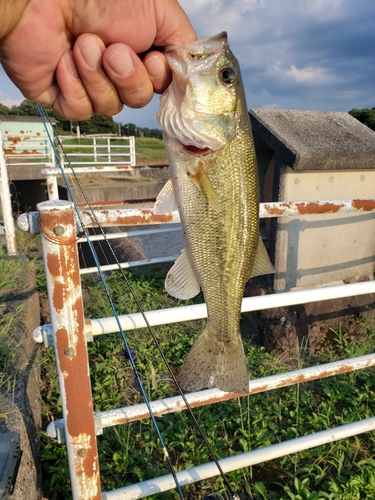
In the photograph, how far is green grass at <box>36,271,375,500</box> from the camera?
2627 mm

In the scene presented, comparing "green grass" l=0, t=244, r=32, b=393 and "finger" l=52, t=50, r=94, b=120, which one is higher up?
"finger" l=52, t=50, r=94, b=120

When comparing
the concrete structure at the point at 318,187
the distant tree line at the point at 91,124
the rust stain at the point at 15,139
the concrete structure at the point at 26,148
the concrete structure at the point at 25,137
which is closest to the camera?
the concrete structure at the point at 318,187

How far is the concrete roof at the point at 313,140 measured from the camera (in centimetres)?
408

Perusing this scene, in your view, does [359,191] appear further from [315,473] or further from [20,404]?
[20,404]

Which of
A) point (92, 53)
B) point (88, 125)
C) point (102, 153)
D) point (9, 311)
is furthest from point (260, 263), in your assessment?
point (88, 125)

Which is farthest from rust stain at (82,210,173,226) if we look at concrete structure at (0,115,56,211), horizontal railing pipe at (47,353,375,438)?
concrete structure at (0,115,56,211)

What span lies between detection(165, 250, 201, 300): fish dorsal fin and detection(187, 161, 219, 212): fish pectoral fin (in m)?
0.26

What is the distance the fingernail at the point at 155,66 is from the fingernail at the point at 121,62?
0.30 feet

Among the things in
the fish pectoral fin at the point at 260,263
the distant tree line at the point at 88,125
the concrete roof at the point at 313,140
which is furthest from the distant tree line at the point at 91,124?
the fish pectoral fin at the point at 260,263

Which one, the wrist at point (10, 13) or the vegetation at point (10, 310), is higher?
the wrist at point (10, 13)

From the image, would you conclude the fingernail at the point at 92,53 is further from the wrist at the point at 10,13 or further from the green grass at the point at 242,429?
the green grass at the point at 242,429

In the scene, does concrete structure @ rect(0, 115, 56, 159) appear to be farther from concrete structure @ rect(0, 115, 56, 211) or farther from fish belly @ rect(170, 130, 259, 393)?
fish belly @ rect(170, 130, 259, 393)

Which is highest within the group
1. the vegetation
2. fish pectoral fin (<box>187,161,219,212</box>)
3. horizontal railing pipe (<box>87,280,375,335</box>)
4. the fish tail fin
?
fish pectoral fin (<box>187,161,219,212</box>)

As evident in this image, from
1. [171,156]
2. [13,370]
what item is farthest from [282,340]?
[171,156]
